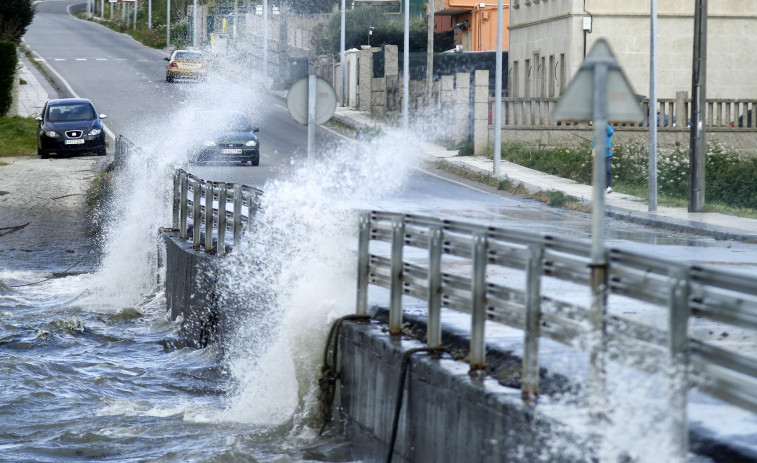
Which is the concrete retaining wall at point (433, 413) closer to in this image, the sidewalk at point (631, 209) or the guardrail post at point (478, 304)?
the guardrail post at point (478, 304)

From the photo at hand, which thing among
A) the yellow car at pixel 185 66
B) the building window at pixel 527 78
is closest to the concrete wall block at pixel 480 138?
the building window at pixel 527 78

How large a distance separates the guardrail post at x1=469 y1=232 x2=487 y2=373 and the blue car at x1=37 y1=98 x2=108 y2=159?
2661 cm

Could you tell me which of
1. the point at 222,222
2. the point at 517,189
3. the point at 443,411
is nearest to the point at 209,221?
the point at 222,222

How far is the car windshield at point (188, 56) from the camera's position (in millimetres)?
57219

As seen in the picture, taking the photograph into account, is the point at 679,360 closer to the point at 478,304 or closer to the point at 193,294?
the point at 478,304

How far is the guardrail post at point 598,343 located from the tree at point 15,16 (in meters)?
43.5

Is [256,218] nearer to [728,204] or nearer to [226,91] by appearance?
[728,204]

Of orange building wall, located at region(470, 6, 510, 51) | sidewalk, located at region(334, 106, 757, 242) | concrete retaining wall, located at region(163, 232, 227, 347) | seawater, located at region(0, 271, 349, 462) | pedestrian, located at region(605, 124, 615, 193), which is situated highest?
orange building wall, located at region(470, 6, 510, 51)

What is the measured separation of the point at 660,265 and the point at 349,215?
5108 millimetres

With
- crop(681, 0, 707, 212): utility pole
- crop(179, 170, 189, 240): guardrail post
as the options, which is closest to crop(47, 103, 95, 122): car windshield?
crop(179, 170, 189, 240): guardrail post

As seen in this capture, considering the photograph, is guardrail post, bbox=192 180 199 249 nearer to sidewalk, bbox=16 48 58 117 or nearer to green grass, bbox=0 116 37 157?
green grass, bbox=0 116 37 157

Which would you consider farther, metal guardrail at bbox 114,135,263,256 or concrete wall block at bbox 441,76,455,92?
concrete wall block at bbox 441,76,455,92

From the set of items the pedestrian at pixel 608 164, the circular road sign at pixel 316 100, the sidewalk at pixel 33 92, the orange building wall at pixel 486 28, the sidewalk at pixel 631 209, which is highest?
the orange building wall at pixel 486 28

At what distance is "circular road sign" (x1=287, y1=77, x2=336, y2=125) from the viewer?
1568 centimetres
